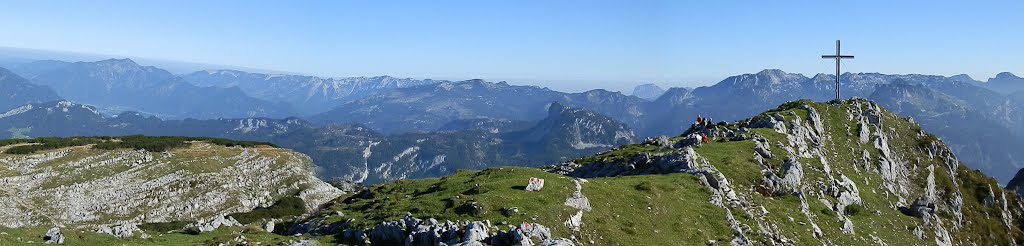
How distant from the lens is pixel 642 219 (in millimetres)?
42812

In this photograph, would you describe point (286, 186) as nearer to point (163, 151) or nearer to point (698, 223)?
point (163, 151)

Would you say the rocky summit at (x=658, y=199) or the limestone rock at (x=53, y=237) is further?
the rocky summit at (x=658, y=199)

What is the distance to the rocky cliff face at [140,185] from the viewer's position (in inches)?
3900

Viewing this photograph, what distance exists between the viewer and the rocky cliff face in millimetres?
99062

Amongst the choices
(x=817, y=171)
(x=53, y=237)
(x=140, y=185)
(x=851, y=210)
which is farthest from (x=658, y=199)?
(x=140, y=185)

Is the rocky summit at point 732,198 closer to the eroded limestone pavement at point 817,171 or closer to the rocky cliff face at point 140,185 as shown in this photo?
the eroded limestone pavement at point 817,171

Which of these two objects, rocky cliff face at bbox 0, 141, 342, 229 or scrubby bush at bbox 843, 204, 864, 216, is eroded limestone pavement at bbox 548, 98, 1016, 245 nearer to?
scrubby bush at bbox 843, 204, 864, 216

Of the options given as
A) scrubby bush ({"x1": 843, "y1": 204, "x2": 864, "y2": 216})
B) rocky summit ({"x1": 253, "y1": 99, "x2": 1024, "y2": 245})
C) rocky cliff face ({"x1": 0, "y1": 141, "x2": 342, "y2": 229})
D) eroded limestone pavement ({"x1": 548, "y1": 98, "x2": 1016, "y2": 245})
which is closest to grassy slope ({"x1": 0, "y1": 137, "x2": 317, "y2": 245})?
rocky cliff face ({"x1": 0, "y1": 141, "x2": 342, "y2": 229})

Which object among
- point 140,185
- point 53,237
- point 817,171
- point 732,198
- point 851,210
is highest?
point 53,237

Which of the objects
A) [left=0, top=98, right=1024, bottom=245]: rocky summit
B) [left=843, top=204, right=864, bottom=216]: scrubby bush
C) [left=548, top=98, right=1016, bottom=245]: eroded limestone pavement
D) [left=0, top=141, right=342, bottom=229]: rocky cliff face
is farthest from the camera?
[left=0, top=141, right=342, bottom=229]: rocky cliff face

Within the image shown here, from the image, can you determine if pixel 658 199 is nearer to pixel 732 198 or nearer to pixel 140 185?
pixel 732 198

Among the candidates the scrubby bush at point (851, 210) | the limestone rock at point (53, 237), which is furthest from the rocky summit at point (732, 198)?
the limestone rock at point (53, 237)

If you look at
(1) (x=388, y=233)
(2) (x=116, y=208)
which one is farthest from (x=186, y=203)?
(1) (x=388, y=233)

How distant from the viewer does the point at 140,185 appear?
370 feet
